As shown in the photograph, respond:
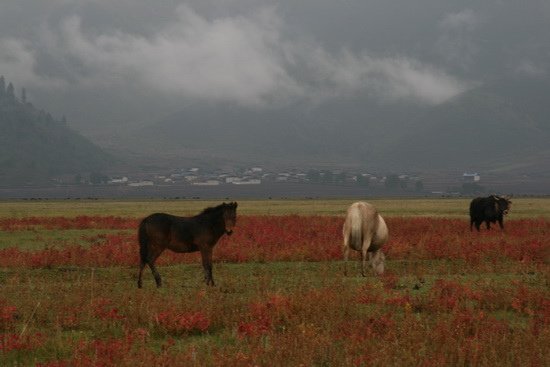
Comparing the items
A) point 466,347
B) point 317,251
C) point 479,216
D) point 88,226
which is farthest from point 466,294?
point 88,226

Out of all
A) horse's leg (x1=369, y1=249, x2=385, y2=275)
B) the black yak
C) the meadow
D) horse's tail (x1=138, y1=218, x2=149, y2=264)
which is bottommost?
the meadow

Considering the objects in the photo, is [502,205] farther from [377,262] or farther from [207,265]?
[207,265]

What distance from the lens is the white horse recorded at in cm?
1995

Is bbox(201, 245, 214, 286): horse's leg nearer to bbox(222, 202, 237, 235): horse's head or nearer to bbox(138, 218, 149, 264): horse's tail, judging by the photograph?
bbox(222, 202, 237, 235): horse's head

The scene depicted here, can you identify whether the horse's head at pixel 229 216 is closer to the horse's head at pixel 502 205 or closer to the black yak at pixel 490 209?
the black yak at pixel 490 209

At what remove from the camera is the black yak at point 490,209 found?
38156 millimetres

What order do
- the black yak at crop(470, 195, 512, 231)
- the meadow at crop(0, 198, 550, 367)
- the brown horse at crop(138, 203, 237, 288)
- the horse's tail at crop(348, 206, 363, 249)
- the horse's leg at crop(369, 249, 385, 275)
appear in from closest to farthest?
the meadow at crop(0, 198, 550, 367), the brown horse at crop(138, 203, 237, 288), the horse's tail at crop(348, 206, 363, 249), the horse's leg at crop(369, 249, 385, 275), the black yak at crop(470, 195, 512, 231)

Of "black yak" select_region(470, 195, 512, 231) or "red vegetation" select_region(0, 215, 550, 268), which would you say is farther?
"black yak" select_region(470, 195, 512, 231)

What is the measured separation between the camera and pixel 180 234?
18125mm

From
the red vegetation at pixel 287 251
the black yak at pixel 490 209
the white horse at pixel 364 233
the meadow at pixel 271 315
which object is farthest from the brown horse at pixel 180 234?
the black yak at pixel 490 209

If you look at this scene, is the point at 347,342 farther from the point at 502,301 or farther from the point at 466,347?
the point at 502,301

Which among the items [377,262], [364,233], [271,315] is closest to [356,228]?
[364,233]

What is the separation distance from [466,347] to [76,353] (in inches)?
233

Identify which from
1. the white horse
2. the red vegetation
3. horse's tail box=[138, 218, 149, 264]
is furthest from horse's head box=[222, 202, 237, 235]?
the red vegetation
